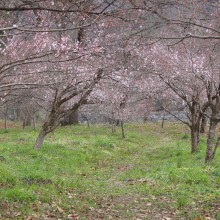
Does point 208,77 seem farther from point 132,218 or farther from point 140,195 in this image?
point 132,218

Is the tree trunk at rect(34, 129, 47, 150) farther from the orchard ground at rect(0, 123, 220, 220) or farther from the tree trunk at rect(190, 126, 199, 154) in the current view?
the tree trunk at rect(190, 126, 199, 154)

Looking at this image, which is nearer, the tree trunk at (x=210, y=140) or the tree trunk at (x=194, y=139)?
the tree trunk at (x=210, y=140)

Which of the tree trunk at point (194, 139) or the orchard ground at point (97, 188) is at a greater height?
the tree trunk at point (194, 139)

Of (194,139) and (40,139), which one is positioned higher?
(194,139)

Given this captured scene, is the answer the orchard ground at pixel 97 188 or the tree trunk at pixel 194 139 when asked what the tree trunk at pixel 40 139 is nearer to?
the orchard ground at pixel 97 188

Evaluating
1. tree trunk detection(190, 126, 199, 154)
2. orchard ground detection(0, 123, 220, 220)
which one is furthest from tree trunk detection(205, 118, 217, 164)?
tree trunk detection(190, 126, 199, 154)

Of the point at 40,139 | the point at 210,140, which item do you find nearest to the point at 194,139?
the point at 210,140

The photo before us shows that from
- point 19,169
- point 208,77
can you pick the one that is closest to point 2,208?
point 19,169

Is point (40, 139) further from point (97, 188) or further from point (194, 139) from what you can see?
point (194, 139)

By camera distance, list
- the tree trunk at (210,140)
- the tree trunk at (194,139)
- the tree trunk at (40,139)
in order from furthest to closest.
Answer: the tree trunk at (194,139) → the tree trunk at (40,139) → the tree trunk at (210,140)

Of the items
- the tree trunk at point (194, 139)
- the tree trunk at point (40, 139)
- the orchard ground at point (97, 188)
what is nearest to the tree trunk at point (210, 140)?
the orchard ground at point (97, 188)

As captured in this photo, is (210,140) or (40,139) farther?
(40,139)

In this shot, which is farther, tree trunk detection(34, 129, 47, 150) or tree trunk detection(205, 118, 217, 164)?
tree trunk detection(34, 129, 47, 150)

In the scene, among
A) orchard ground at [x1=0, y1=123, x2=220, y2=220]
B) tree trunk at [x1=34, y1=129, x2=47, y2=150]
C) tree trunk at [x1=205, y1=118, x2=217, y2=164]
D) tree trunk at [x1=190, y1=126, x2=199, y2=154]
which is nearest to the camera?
orchard ground at [x1=0, y1=123, x2=220, y2=220]
